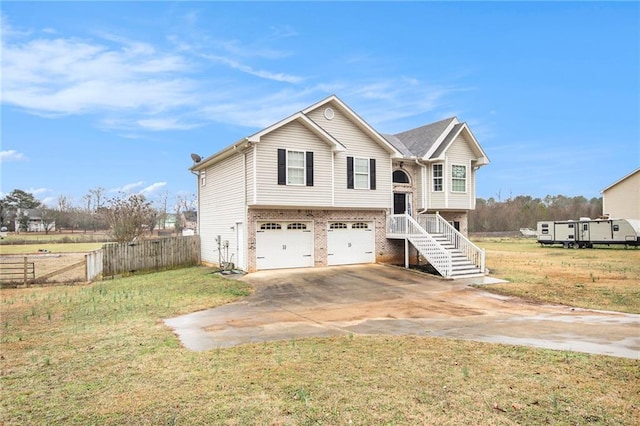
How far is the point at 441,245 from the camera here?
61.0 ft

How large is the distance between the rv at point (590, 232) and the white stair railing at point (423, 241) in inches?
979

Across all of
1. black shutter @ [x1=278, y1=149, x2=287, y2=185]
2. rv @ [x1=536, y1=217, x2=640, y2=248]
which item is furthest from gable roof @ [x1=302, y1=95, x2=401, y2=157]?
rv @ [x1=536, y1=217, x2=640, y2=248]

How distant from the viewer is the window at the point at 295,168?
1744 centimetres

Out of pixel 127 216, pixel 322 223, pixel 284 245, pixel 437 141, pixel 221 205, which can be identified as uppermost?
pixel 437 141

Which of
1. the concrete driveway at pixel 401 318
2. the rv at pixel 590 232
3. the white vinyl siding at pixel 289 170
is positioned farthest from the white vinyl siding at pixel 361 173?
the rv at pixel 590 232

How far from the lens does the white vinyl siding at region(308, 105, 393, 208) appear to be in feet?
61.4

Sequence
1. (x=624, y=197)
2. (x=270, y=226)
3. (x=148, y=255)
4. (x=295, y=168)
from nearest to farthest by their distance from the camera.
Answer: (x=295, y=168) < (x=270, y=226) < (x=148, y=255) < (x=624, y=197)

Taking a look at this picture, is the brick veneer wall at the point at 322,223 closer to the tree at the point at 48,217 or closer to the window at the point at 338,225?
the window at the point at 338,225

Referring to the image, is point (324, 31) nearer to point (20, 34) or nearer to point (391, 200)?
point (391, 200)

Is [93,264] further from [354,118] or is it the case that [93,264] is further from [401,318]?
[401,318]

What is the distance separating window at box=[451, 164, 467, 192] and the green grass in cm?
1525

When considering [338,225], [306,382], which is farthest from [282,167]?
[306,382]

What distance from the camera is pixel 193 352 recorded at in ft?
22.7

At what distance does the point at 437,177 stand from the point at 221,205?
1139 cm
